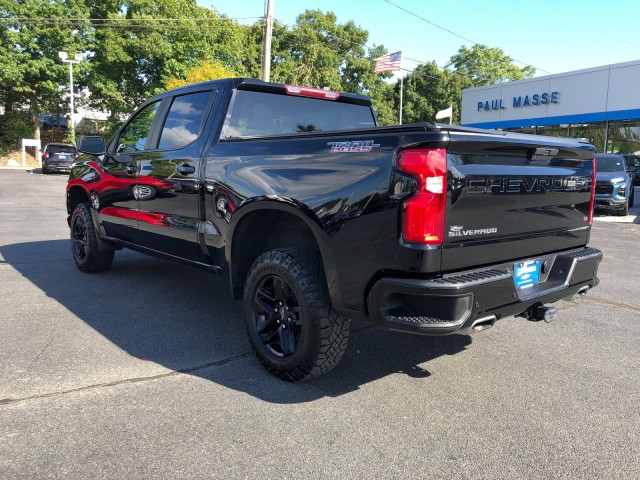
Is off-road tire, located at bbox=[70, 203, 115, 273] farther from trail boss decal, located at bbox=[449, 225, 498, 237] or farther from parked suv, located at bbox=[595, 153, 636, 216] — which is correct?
parked suv, located at bbox=[595, 153, 636, 216]

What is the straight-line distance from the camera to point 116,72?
3459 centimetres

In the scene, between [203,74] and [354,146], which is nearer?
[354,146]

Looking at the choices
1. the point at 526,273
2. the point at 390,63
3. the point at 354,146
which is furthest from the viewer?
the point at 390,63

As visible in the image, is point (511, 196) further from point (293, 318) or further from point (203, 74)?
point (203, 74)

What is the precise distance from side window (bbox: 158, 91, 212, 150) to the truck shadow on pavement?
1511mm

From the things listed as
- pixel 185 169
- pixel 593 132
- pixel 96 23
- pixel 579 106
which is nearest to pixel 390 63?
pixel 579 106

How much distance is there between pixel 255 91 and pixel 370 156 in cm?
182

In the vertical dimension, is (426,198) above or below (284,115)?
below

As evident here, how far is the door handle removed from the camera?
3994 millimetres

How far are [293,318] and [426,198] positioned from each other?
4.02 feet

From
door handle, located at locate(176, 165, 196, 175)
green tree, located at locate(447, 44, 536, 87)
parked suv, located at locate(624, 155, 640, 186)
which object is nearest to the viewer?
door handle, located at locate(176, 165, 196, 175)

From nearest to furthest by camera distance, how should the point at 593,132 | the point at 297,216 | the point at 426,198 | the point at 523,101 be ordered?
the point at 426,198
the point at 297,216
the point at 593,132
the point at 523,101

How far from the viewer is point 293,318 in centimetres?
325

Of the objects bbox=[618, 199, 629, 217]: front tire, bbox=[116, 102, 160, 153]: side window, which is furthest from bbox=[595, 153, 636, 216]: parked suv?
bbox=[116, 102, 160, 153]: side window
